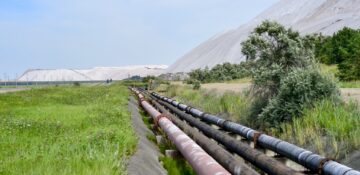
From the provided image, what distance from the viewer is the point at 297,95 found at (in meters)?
18.4

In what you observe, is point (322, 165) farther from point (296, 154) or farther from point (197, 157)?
point (197, 157)

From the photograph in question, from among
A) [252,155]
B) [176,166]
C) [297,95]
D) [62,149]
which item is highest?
[297,95]

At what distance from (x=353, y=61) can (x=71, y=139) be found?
43.1 meters

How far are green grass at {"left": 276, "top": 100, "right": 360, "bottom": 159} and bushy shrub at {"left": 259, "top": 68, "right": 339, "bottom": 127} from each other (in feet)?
2.20

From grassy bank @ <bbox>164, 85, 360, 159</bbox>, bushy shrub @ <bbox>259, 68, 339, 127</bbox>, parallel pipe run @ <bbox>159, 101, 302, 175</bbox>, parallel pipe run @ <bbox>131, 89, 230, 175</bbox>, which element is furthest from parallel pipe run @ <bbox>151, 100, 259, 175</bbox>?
bushy shrub @ <bbox>259, 68, 339, 127</bbox>

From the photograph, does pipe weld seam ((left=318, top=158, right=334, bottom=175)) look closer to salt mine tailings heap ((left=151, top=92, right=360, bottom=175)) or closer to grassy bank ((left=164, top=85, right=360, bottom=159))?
salt mine tailings heap ((left=151, top=92, right=360, bottom=175))

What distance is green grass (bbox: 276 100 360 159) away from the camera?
12438 mm

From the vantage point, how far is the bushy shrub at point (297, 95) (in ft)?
58.5

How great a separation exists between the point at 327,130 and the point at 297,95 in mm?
4766

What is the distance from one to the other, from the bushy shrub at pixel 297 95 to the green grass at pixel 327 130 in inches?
26.4

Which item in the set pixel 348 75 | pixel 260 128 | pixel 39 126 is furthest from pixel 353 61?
pixel 39 126

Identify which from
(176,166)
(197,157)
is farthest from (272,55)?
(197,157)

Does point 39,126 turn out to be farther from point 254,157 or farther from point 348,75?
point 348,75

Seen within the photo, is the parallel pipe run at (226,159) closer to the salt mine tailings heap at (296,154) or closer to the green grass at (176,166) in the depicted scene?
the green grass at (176,166)
